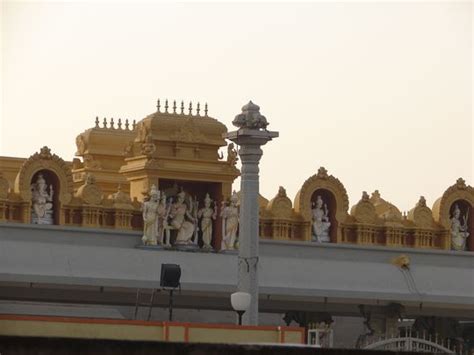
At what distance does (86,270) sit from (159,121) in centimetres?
451

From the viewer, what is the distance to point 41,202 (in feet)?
146

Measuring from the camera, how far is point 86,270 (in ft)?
143

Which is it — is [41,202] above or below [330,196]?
below

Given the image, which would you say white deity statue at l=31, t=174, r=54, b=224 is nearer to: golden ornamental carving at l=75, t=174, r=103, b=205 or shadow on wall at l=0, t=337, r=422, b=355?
golden ornamental carving at l=75, t=174, r=103, b=205

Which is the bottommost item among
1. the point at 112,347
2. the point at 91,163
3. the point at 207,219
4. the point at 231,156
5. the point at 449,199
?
the point at 112,347

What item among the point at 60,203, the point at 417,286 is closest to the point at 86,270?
the point at 60,203

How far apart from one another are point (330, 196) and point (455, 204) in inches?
146

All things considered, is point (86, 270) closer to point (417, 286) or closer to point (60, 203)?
point (60, 203)

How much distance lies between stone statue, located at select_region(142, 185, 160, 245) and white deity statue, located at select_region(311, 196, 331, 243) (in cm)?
474

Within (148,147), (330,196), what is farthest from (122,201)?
(330,196)

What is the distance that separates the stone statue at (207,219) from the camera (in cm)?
4603

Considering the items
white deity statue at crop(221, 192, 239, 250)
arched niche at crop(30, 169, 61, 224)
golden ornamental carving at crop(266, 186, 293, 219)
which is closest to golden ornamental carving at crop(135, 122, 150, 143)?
white deity statue at crop(221, 192, 239, 250)

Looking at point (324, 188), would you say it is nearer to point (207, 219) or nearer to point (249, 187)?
point (207, 219)

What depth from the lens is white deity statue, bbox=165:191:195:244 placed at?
45688 millimetres
